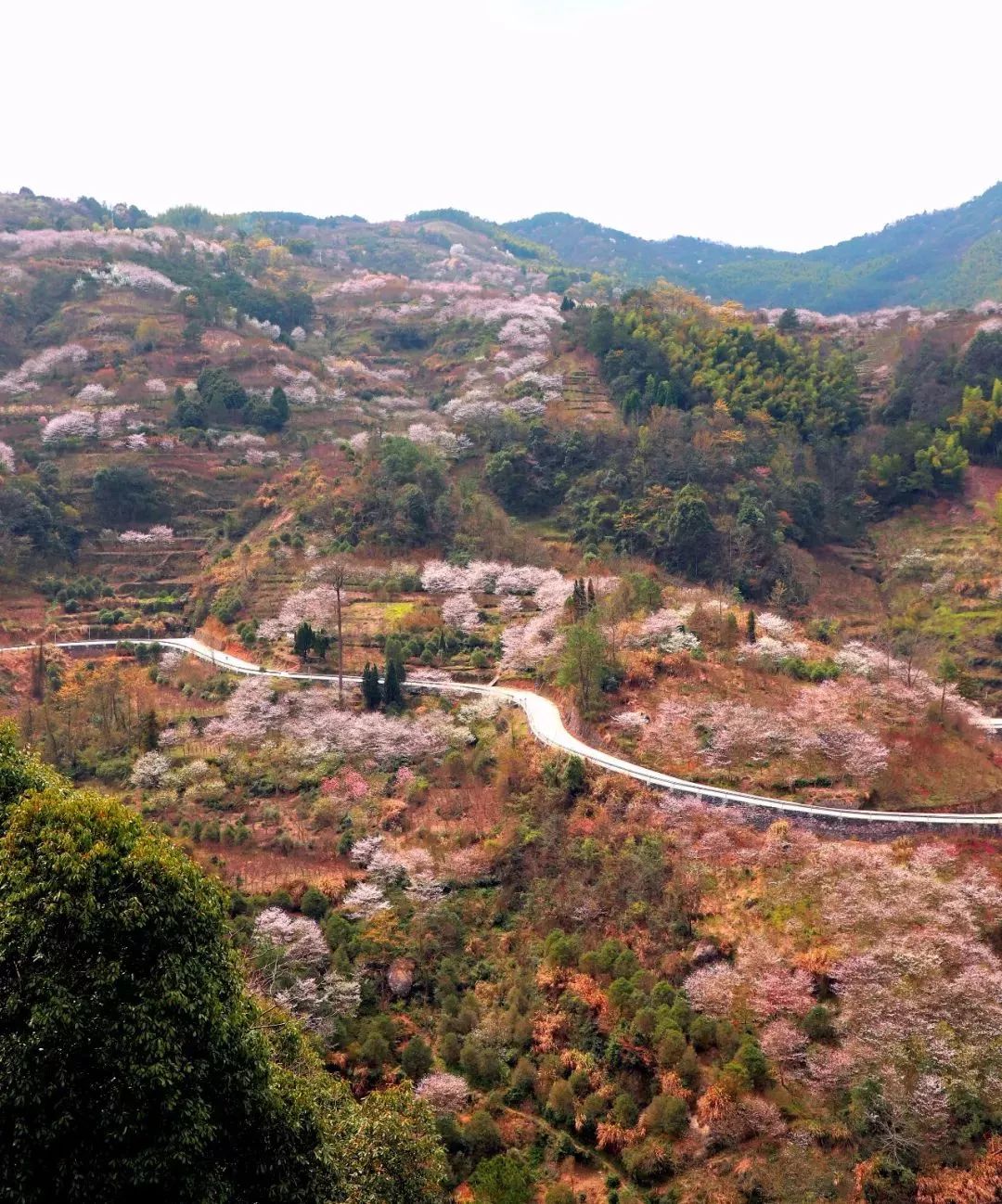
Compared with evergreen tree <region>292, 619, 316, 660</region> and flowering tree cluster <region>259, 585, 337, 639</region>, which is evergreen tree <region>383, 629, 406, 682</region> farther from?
flowering tree cluster <region>259, 585, 337, 639</region>

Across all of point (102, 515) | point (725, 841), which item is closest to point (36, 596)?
point (102, 515)

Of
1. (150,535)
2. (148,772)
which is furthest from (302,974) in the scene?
(150,535)

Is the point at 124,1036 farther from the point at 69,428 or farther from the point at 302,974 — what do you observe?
the point at 69,428

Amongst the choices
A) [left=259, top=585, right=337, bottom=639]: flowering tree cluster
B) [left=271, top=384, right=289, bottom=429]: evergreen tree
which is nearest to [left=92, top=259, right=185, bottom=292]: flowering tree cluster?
[left=271, top=384, right=289, bottom=429]: evergreen tree

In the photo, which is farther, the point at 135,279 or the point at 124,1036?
the point at 135,279

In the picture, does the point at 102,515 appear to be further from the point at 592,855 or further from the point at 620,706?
the point at 592,855

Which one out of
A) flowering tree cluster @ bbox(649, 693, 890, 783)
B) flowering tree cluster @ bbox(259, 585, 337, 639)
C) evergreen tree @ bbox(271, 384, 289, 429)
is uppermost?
evergreen tree @ bbox(271, 384, 289, 429)
